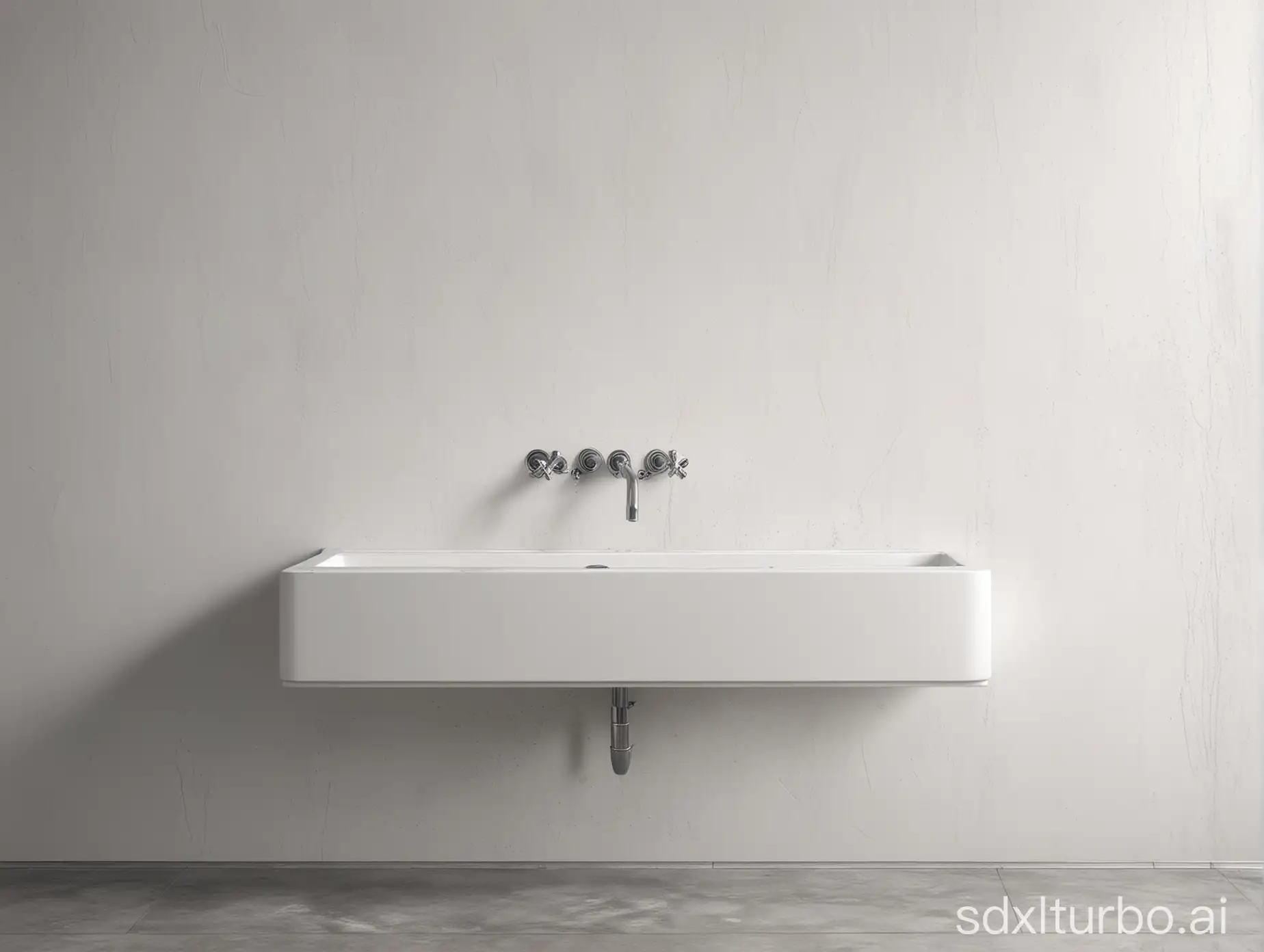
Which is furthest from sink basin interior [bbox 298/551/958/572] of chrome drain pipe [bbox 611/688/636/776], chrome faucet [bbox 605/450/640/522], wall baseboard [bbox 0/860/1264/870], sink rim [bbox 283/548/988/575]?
wall baseboard [bbox 0/860/1264/870]

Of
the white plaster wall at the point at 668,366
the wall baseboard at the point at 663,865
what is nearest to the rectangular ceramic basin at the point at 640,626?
the white plaster wall at the point at 668,366

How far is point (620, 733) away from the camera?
2.52 meters

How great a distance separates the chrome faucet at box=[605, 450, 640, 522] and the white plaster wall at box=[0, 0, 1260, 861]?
6 cm

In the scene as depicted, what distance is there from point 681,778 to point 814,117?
1.52m

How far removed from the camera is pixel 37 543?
263 centimetres

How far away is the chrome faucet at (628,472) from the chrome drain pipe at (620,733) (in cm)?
39

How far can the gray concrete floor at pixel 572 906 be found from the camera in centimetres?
223

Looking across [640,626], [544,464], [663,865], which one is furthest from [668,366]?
[663,865]

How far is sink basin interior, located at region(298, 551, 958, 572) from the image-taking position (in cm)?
256

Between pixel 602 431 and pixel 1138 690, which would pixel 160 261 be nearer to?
pixel 602 431

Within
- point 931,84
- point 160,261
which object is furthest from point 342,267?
point 931,84

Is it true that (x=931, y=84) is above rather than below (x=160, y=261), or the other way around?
above

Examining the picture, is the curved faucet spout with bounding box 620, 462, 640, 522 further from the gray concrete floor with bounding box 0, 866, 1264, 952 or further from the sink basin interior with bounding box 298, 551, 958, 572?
the gray concrete floor with bounding box 0, 866, 1264, 952

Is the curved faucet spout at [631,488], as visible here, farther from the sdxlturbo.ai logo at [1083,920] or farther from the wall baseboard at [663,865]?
the sdxlturbo.ai logo at [1083,920]
